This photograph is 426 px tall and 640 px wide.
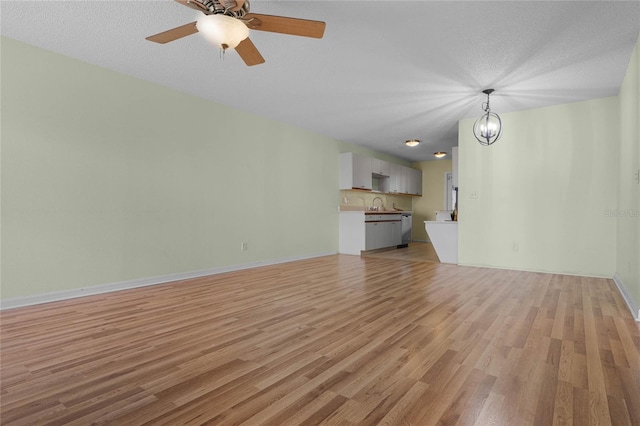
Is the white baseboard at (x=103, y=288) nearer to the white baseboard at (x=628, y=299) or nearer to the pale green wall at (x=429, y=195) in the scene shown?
the white baseboard at (x=628, y=299)

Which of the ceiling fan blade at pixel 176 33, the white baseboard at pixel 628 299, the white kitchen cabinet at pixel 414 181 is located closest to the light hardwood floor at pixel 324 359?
the white baseboard at pixel 628 299

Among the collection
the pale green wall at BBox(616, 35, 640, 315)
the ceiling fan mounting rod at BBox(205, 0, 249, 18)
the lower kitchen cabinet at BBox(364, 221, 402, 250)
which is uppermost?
the ceiling fan mounting rod at BBox(205, 0, 249, 18)

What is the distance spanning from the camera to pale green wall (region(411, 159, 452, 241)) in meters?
9.65

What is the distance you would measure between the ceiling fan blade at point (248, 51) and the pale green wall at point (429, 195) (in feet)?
26.0

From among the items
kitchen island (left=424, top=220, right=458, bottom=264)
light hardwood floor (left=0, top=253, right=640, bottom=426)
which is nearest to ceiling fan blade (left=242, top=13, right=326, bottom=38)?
light hardwood floor (left=0, top=253, right=640, bottom=426)

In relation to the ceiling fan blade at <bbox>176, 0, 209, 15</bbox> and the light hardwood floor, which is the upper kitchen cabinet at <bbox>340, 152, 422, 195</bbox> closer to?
the light hardwood floor

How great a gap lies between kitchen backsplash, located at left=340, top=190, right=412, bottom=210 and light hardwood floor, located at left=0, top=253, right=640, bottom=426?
4.13 meters

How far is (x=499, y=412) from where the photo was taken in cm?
142

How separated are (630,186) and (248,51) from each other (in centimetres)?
392

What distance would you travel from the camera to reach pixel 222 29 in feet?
6.89

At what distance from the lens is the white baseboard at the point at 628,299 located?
273cm

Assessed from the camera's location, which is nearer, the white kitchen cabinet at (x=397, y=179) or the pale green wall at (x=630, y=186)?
the pale green wall at (x=630, y=186)

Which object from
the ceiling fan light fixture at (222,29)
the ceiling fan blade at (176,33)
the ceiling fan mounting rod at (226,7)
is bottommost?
the ceiling fan light fixture at (222,29)

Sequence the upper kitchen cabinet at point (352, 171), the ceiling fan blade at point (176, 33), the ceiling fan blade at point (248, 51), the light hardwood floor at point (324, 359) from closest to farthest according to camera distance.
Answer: the light hardwood floor at point (324, 359) < the ceiling fan blade at point (176, 33) < the ceiling fan blade at point (248, 51) < the upper kitchen cabinet at point (352, 171)
